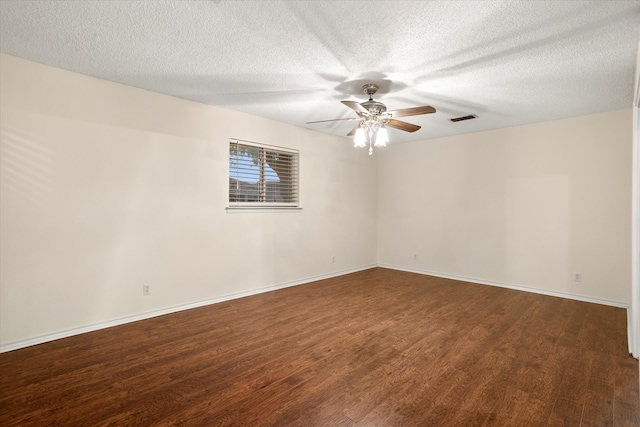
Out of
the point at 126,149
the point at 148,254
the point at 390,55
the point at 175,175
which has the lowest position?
the point at 148,254

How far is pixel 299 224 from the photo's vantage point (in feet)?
15.8

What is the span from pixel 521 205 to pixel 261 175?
12.7 feet

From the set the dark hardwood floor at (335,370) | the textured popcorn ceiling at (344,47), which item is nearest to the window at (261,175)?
the textured popcorn ceiling at (344,47)

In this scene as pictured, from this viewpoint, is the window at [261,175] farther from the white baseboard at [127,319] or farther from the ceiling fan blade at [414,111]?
the ceiling fan blade at [414,111]

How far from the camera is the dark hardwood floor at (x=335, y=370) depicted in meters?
1.80

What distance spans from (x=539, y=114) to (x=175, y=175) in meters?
4.64

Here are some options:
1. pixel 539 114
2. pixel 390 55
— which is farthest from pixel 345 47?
pixel 539 114

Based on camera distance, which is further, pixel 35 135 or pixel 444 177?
pixel 444 177

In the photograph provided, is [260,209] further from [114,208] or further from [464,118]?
[464,118]

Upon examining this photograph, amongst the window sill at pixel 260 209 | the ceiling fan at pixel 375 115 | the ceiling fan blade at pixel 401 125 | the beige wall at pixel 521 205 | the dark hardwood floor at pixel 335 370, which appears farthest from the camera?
the window sill at pixel 260 209

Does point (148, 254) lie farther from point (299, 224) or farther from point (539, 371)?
point (539, 371)

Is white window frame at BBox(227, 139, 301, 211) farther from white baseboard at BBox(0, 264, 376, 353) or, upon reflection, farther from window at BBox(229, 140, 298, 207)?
white baseboard at BBox(0, 264, 376, 353)

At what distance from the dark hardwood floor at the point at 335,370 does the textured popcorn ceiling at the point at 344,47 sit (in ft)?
8.01

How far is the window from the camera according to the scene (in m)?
4.13
